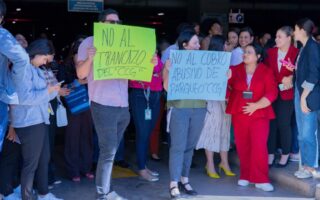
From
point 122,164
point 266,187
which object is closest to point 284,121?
point 266,187

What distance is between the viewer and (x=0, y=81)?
3.72 meters

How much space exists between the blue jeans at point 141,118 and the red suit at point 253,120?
855mm

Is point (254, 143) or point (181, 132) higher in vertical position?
point (181, 132)

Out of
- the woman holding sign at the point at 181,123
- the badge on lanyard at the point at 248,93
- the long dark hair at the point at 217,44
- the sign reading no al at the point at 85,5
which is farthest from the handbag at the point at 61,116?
the sign reading no al at the point at 85,5

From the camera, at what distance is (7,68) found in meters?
3.80

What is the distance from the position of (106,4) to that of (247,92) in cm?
930

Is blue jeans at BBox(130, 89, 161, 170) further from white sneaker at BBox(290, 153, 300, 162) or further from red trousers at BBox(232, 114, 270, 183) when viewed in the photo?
white sneaker at BBox(290, 153, 300, 162)

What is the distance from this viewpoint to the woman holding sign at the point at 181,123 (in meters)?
4.62

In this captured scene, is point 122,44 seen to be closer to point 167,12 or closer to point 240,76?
point 240,76

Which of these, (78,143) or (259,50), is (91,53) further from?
(259,50)

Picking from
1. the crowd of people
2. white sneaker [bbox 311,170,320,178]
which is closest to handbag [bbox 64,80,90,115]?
the crowd of people

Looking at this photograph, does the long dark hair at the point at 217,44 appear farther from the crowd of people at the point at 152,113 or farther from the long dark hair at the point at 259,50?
the long dark hair at the point at 259,50

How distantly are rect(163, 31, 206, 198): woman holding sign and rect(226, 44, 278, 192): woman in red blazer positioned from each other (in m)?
0.64

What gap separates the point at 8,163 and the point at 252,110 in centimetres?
254
